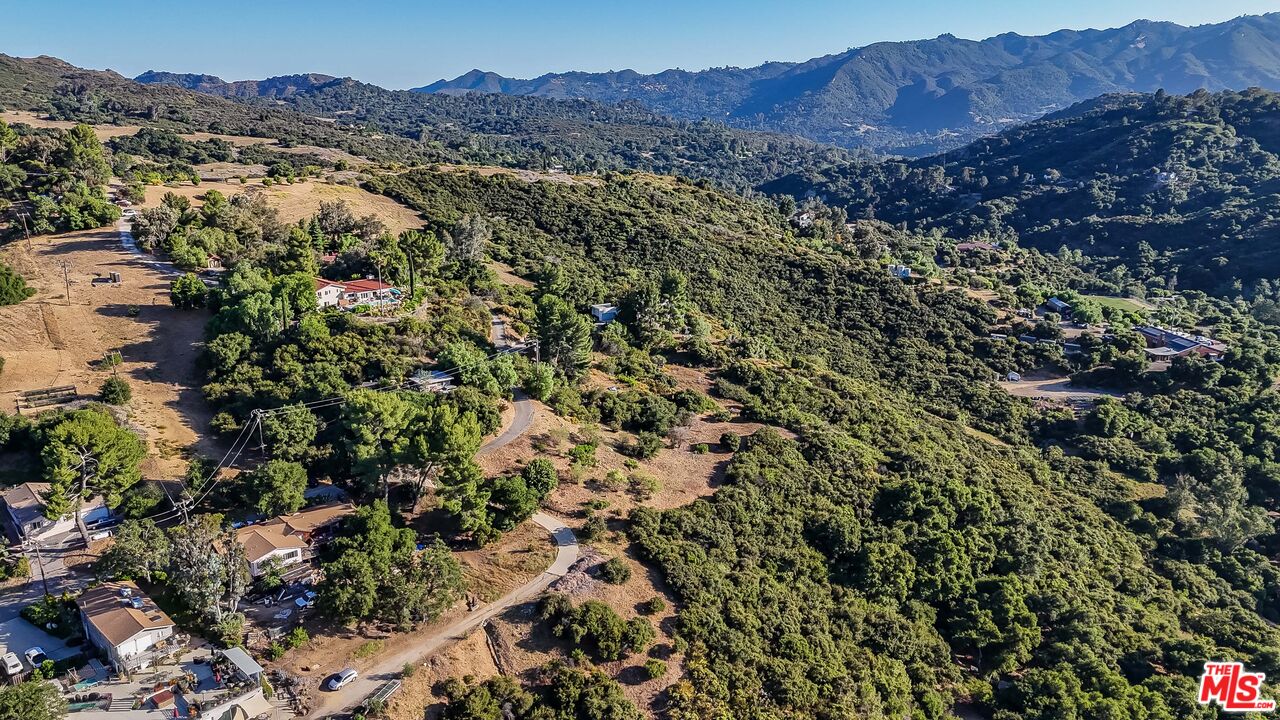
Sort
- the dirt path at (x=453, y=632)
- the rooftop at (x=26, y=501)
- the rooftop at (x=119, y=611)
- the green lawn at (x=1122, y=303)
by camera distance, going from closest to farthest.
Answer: the dirt path at (x=453, y=632)
the rooftop at (x=119, y=611)
the rooftop at (x=26, y=501)
the green lawn at (x=1122, y=303)

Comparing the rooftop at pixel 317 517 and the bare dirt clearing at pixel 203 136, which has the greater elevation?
the bare dirt clearing at pixel 203 136

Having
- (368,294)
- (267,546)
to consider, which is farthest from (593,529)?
(368,294)

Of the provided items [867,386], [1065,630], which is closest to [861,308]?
[867,386]

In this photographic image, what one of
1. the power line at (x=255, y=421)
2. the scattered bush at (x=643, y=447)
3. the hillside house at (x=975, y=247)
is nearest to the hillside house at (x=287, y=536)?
the power line at (x=255, y=421)

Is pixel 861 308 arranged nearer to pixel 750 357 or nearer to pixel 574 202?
pixel 750 357

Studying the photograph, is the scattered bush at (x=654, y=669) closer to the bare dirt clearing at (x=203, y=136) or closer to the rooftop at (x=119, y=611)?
the rooftop at (x=119, y=611)

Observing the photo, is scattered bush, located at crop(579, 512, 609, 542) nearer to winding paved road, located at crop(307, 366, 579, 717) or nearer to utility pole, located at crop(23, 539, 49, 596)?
winding paved road, located at crop(307, 366, 579, 717)
